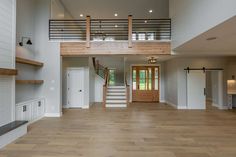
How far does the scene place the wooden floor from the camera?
132 inches

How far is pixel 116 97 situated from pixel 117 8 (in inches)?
179

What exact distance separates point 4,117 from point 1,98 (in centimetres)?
49

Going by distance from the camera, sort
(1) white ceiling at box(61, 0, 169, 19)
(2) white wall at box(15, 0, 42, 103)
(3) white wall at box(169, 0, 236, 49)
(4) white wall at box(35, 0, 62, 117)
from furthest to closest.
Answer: (1) white ceiling at box(61, 0, 169, 19) → (4) white wall at box(35, 0, 62, 117) → (2) white wall at box(15, 0, 42, 103) → (3) white wall at box(169, 0, 236, 49)

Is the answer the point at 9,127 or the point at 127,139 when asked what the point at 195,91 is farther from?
the point at 9,127

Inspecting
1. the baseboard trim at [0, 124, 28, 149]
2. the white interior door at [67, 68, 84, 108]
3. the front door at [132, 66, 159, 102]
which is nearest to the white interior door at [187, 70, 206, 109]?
the front door at [132, 66, 159, 102]

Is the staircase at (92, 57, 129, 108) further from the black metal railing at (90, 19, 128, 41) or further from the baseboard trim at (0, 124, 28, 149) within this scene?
the baseboard trim at (0, 124, 28, 149)

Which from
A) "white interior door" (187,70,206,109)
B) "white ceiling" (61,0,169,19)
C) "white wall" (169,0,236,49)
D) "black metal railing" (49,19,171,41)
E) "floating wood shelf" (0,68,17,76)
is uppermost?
"white ceiling" (61,0,169,19)

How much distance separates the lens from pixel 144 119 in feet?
20.2

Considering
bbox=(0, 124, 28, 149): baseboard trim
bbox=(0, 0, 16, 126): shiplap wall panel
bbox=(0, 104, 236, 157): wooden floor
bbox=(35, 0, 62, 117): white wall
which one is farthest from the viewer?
bbox=(35, 0, 62, 117): white wall

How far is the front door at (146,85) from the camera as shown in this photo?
10781 millimetres

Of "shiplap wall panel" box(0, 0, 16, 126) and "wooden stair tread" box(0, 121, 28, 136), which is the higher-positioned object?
"shiplap wall panel" box(0, 0, 16, 126)

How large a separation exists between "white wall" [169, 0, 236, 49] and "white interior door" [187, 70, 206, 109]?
2.88 meters

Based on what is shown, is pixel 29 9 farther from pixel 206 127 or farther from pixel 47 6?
pixel 206 127

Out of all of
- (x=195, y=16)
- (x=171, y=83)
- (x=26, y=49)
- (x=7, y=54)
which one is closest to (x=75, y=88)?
(x=26, y=49)
